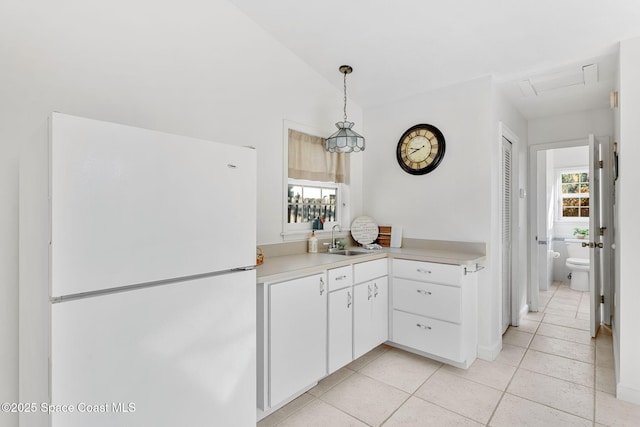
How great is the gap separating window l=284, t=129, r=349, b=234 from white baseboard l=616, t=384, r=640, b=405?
2.41 m

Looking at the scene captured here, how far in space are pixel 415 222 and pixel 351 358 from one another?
4.73ft

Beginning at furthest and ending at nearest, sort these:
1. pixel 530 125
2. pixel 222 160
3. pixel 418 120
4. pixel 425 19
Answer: pixel 530 125 < pixel 418 120 < pixel 425 19 < pixel 222 160

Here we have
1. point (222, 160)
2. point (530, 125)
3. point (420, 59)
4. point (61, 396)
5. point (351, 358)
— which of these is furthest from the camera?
point (530, 125)

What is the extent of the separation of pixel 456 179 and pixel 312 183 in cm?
131

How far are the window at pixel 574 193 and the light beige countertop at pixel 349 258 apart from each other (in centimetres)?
405

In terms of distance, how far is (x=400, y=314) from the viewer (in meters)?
2.80

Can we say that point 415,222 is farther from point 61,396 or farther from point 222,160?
point 61,396

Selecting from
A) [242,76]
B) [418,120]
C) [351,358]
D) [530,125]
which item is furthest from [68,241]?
[530,125]

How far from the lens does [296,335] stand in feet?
6.64

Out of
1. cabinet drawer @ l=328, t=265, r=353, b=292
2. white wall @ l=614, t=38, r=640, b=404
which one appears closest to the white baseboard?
white wall @ l=614, t=38, r=640, b=404

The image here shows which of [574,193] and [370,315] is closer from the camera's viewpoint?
[370,315]

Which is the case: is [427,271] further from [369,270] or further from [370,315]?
[370,315]

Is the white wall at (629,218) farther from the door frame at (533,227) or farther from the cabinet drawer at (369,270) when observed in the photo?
the door frame at (533,227)

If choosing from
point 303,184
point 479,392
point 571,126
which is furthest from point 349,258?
point 571,126
